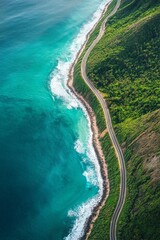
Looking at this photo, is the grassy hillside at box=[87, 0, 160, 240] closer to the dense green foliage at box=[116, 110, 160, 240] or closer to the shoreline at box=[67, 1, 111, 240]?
the dense green foliage at box=[116, 110, 160, 240]

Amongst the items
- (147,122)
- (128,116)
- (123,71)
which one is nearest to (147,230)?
(147,122)

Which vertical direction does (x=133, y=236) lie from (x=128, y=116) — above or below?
below

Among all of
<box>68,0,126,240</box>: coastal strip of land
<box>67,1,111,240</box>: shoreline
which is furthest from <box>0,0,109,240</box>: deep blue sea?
<box>68,0,126,240</box>: coastal strip of land

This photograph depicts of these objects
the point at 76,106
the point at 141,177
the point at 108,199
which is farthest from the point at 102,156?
the point at 76,106

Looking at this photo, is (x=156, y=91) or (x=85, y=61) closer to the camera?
(x=156, y=91)

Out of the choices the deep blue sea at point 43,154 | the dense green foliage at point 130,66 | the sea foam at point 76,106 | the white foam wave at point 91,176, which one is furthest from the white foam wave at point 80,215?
the dense green foliage at point 130,66

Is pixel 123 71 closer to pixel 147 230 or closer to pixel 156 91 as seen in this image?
pixel 156 91

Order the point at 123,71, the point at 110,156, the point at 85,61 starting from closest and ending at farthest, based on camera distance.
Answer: the point at 110,156 → the point at 123,71 → the point at 85,61

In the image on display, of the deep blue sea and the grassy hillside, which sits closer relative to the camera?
the grassy hillside
